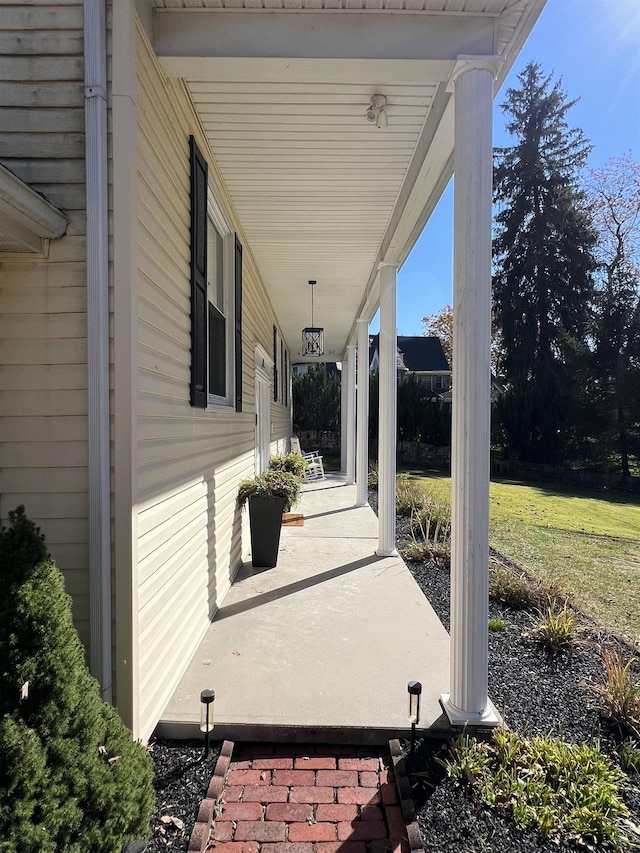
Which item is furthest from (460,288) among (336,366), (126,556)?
(336,366)

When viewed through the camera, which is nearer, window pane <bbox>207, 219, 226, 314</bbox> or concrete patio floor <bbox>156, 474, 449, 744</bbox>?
concrete patio floor <bbox>156, 474, 449, 744</bbox>

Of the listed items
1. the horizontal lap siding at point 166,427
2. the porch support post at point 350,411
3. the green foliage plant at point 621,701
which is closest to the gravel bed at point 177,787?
the horizontal lap siding at point 166,427

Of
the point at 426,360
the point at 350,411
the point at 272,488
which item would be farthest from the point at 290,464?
the point at 426,360

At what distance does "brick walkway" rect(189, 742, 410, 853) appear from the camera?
1.82 m

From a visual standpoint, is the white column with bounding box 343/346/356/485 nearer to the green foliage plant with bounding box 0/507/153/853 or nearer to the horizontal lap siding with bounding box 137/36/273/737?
the horizontal lap siding with bounding box 137/36/273/737

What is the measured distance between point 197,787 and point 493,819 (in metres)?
1.21

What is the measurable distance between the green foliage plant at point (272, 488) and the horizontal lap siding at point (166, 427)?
1.33 meters

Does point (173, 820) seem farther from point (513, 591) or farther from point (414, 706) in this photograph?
point (513, 591)

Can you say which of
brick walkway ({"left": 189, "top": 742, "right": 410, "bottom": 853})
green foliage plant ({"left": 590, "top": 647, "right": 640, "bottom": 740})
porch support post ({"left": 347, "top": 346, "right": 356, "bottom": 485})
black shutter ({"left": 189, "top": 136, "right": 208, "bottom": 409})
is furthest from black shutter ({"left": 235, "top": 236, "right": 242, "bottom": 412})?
porch support post ({"left": 347, "top": 346, "right": 356, "bottom": 485})

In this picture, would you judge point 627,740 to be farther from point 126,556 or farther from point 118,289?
point 118,289

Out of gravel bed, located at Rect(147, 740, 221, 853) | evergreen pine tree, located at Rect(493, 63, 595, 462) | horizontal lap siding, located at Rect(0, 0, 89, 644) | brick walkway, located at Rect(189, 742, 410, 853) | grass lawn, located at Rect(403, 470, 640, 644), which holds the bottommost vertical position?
grass lawn, located at Rect(403, 470, 640, 644)

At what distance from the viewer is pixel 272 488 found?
4.96 m

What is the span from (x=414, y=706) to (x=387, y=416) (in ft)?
11.5

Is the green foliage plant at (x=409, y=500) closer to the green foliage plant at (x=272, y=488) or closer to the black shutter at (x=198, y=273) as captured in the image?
the green foliage plant at (x=272, y=488)
